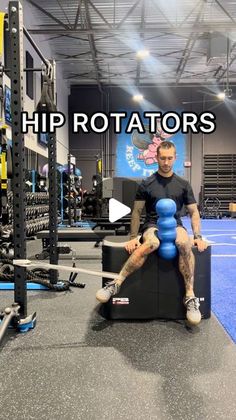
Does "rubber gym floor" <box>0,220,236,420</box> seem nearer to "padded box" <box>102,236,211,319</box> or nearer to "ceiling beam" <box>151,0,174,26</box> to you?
"padded box" <box>102,236,211,319</box>

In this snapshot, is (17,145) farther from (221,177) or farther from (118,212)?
(221,177)

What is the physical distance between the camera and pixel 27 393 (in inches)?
60.1

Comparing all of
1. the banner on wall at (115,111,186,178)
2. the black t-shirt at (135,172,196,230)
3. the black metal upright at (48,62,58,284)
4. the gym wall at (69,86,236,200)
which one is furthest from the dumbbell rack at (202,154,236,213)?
the black t-shirt at (135,172,196,230)

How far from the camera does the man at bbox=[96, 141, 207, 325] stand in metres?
2.29

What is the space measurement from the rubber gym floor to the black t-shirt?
74 cm

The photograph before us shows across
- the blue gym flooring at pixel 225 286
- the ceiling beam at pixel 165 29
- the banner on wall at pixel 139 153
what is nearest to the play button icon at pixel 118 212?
the blue gym flooring at pixel 225 286

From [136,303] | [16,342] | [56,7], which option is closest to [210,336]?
[136,303]

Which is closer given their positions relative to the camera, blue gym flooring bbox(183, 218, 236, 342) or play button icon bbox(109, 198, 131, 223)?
blue gym flooring bbox(183, 218, 236, 342)

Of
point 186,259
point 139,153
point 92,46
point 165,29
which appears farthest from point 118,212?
point 139,153

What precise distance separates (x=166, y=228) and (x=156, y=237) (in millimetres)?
103

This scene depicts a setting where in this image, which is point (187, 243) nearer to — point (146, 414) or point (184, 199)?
point (184, 199)

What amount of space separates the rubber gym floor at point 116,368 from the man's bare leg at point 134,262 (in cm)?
20

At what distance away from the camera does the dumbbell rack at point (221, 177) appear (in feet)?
49.2

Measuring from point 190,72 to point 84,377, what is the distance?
43.4 ft
